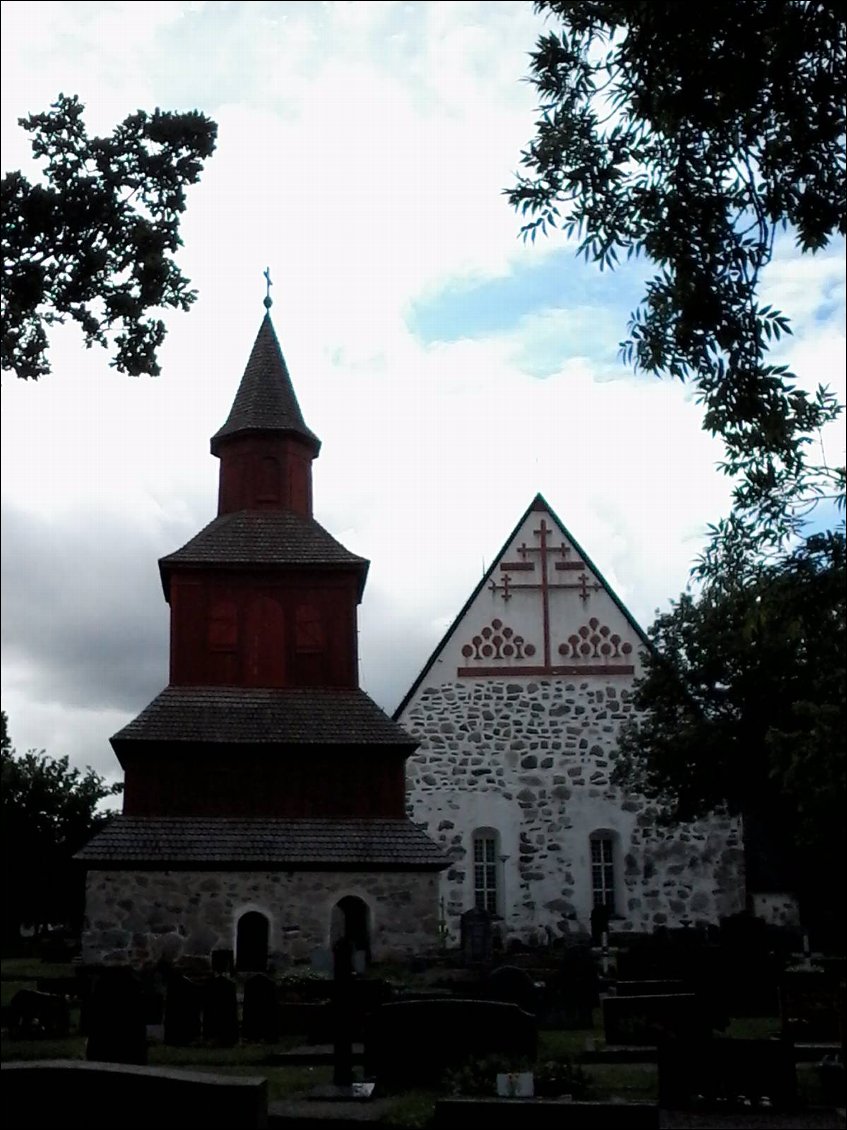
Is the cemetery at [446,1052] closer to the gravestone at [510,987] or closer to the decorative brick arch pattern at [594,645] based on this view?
the gravestone at [510,987]

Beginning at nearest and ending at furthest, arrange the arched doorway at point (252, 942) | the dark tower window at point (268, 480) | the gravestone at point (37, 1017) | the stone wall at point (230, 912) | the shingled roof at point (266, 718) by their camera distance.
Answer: the gravestone at point (37, 1017) < the stone wall at point (230, 912) < the arched doorway at point (252, 942) < the shingled roof at point (266, 718) < the dark tower window at point (268, 480)

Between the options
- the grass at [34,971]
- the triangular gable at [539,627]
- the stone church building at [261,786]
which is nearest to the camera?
the stone church building at [261,786]

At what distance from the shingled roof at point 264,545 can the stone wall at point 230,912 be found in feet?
22.5

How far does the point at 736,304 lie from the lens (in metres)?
9.10

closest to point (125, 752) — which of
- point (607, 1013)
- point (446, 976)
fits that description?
point (446, 976)

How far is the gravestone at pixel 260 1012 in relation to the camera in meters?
15.8

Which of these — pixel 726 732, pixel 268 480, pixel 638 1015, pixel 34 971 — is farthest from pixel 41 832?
pixel 638 1015

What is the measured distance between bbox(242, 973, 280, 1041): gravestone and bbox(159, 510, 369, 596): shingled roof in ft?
41.4

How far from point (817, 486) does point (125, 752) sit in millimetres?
17772

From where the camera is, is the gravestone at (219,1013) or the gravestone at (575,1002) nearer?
the gravestone at (219,1013)

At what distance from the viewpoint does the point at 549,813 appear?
93.2 ft

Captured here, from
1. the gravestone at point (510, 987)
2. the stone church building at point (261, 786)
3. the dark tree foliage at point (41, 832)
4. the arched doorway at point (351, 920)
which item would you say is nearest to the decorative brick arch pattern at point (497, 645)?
the stone church building at point (261, 786)

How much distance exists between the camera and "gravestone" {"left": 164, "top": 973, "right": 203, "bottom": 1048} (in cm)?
1510

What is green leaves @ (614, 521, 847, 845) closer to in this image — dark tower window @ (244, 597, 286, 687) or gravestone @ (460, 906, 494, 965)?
gravestone @ (460, 906, 494, 965)
